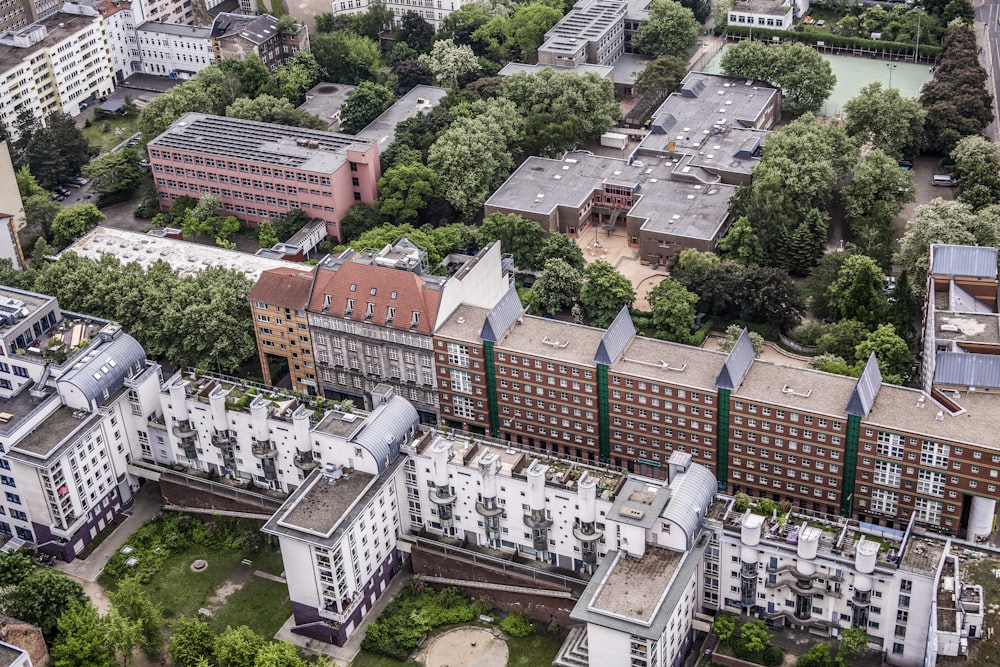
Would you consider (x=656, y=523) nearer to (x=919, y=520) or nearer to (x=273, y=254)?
(x=919, y=520)

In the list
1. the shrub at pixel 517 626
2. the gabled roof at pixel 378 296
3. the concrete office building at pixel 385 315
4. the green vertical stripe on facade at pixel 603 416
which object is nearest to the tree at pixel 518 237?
the concrete office building at pixel 385 315

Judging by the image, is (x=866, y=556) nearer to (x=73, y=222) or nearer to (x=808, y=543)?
(x=808, y=543)

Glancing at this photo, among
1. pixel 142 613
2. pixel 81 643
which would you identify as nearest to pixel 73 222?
pixel 142 613

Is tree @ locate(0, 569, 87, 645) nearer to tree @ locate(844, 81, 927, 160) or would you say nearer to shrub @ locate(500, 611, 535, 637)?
shrub @ locate(500, 611, 535, 637)

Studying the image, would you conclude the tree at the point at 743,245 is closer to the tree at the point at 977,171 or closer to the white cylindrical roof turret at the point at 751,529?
the tree at the point at 977,171

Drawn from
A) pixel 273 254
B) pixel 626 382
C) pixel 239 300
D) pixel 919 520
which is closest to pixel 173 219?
Answer: pixel 273 254

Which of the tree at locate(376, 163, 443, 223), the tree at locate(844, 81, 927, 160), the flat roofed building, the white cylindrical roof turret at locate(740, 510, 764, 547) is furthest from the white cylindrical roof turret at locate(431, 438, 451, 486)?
the tree at locate(844, 81, 927, 160)
